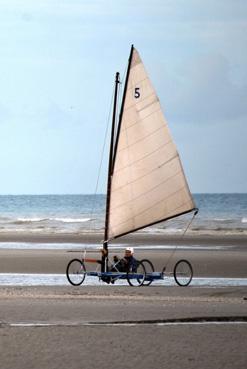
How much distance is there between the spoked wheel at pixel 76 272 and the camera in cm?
2233

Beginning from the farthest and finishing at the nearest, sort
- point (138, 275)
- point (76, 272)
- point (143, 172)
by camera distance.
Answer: point (143, 172) → point (76, 272) → point (138, 275)

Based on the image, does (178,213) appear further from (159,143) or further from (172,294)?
(172,294)

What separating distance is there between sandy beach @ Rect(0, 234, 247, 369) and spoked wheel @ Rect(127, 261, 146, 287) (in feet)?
0.95

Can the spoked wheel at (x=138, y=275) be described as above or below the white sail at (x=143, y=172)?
below

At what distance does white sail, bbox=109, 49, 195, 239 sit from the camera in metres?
23.8

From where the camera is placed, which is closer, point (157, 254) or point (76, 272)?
point (76, 272)

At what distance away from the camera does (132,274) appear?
21.7 metres

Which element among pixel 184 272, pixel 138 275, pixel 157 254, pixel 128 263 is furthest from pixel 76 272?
pixel 157 254

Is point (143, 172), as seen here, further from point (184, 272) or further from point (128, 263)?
point (128, 263)

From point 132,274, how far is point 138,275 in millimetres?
131

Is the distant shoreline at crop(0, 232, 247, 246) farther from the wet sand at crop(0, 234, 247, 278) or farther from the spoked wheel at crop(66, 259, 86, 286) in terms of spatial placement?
the spoked wheel at crop(66, 259, 86, 286)

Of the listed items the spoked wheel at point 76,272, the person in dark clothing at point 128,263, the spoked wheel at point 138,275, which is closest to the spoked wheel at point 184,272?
the spoked wheel at point 138,275

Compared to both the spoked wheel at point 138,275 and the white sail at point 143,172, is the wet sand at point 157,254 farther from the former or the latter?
the spoked wheel at point 138,275

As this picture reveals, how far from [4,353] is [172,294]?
985 centimetres
